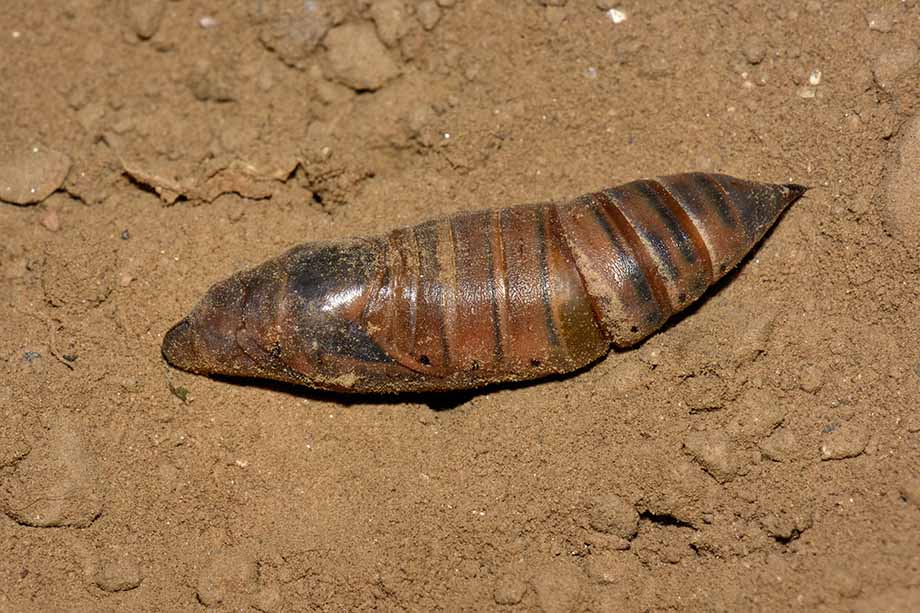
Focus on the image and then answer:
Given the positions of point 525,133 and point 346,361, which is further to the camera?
point 525,133

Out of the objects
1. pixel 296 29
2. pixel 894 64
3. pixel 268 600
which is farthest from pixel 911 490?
pixel 296 29

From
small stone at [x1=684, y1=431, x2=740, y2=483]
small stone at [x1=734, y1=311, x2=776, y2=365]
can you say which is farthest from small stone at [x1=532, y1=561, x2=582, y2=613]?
small stone at [x1=734, y1=311, x2=776, y2=365]

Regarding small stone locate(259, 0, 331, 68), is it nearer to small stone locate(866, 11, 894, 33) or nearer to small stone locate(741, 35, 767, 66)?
small stone locate(741, 35, 767, 66)

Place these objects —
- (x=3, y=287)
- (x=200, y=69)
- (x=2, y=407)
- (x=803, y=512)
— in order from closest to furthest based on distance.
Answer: (x=803, y=512), (x=2, y=407), (x=3, y=287), (x=200, y=69)

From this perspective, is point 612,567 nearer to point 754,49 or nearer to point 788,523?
point 788,523

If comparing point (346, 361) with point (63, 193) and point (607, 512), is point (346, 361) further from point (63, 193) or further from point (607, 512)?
point (63, 193)

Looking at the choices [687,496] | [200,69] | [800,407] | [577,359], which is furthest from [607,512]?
[200,69]
